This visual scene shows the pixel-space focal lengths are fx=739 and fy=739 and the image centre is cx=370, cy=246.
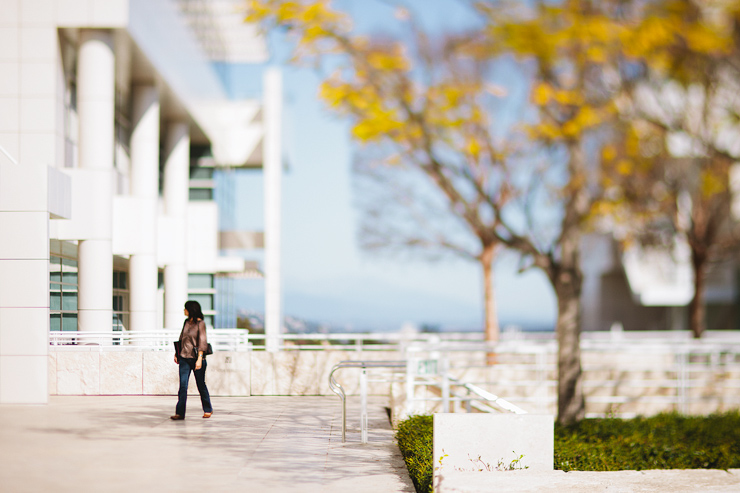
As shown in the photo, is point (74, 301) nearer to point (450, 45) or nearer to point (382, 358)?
point (382, 358)

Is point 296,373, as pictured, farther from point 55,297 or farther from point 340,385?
point 55,297

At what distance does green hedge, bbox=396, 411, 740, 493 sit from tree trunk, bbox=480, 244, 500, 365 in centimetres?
1137

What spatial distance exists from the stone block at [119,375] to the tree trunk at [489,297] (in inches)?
701

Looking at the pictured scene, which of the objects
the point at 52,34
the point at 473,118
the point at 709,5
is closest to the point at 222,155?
the point at 52,34

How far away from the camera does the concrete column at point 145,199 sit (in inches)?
257

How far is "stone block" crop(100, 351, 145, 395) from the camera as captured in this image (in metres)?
6.15

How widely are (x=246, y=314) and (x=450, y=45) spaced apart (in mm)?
7765

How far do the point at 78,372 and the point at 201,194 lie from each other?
8.31 ft

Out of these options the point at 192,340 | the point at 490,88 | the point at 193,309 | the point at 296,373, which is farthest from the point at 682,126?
the point at 192,340

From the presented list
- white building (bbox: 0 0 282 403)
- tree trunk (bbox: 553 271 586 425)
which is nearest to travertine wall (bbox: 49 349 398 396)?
white building (bbox: 0 0 282 403)

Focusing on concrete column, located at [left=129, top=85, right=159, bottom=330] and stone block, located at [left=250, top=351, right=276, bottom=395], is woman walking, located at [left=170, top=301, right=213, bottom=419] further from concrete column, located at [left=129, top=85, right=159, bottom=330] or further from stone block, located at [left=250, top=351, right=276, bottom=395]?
stone block, located at [left=250, top=351, right=276, bottom=395]

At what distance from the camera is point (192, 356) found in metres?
6.49

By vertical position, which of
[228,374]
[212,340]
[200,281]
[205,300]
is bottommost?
[228,374]

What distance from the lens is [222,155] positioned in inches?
322
